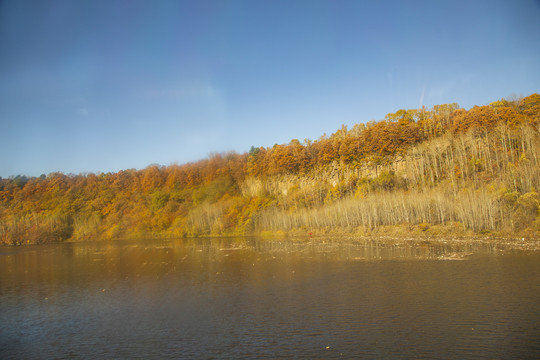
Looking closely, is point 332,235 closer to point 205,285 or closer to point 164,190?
point 205,285

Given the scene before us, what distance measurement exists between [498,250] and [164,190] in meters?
115

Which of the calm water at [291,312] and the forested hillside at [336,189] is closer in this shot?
the calm water at [291,312]

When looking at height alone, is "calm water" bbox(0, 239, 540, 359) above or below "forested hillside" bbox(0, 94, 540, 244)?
below

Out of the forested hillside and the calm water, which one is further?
the forested hillside

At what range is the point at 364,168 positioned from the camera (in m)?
87.3

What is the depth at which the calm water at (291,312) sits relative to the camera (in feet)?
43.1

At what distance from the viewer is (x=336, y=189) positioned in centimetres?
8562

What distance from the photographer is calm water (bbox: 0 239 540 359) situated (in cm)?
1312

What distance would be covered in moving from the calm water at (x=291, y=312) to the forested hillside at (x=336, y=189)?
22.6 meters

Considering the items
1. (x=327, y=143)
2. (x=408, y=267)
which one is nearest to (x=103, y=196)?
(x=327, y=143)

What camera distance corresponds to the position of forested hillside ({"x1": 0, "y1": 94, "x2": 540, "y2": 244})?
5069cm

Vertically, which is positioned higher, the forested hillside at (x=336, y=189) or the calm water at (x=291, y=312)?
the forested hillside at (x=336, y=189)

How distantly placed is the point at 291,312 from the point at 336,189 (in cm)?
7036

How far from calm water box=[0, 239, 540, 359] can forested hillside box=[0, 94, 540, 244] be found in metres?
22.6
